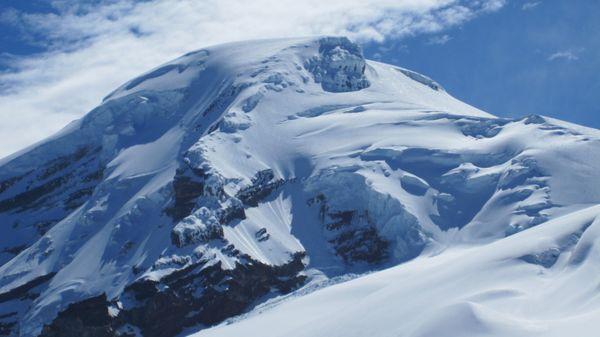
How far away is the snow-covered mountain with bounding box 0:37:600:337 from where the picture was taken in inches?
3438

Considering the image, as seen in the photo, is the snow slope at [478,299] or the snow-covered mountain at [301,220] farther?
the snow-covered mountain at [301,220]

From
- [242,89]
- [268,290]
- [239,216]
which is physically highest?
[242,89]

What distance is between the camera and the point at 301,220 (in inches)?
5059

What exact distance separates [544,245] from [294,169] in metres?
59.2

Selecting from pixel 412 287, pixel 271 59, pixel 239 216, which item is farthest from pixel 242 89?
pixel 412 287

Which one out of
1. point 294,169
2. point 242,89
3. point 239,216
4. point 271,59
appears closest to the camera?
point 239,216

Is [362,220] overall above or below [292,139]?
below

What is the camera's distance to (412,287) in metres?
83.6

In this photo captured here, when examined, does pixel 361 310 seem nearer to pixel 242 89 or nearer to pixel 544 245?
pixel 544 245

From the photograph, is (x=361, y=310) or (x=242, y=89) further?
(x=242, y=89)

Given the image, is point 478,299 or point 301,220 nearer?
point 478,299

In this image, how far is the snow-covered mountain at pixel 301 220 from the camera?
286 feet

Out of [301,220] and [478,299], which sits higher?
[478,299]

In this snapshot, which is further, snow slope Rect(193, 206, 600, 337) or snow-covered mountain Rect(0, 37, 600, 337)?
snow-covered mountain Rect(0, 37, 600, 337)
